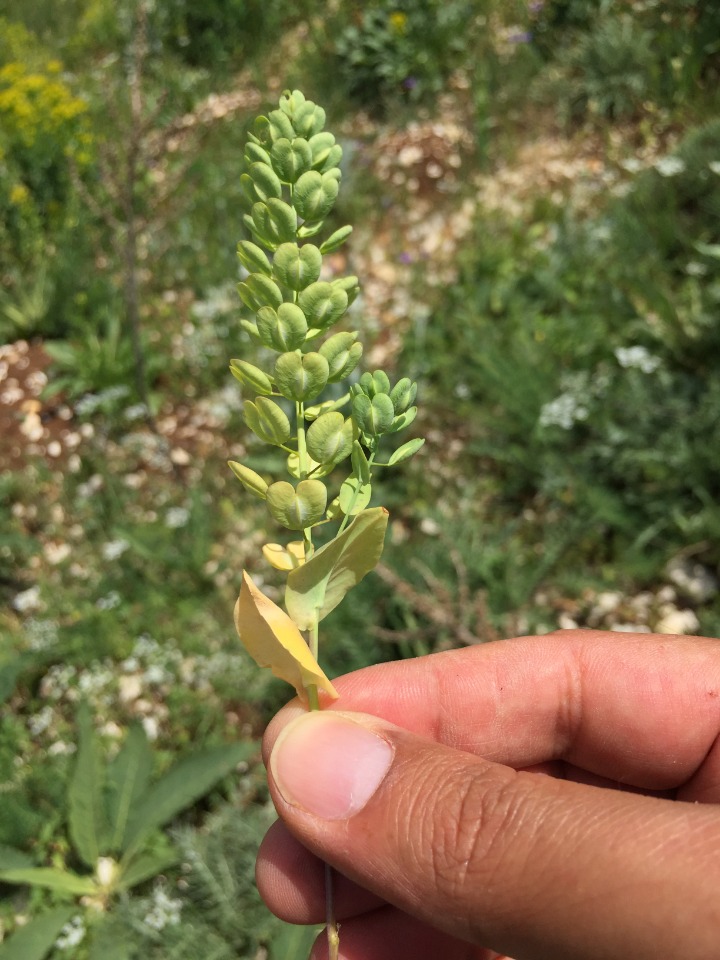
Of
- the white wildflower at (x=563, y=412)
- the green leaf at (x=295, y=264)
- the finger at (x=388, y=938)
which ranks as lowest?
the white wildflower at (x=563, y=412)

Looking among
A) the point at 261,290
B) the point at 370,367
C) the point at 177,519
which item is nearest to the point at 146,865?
the point at 177,519

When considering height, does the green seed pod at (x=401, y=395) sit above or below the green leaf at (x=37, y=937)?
above

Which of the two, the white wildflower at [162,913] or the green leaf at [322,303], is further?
the white wildflower at [162,913]

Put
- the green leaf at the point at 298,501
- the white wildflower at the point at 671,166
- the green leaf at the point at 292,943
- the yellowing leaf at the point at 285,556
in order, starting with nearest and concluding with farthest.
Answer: the green leaf at the point at 298,501, the yellowing leaf at the point at 285,556, the green leaf at the point at 292,943, the white wildflower at the point at 671,166

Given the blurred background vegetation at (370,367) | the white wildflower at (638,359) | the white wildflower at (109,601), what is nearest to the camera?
the blurred background vegetation at (370,367)

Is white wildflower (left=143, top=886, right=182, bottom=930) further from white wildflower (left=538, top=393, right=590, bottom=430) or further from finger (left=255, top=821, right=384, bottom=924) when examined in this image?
white wildflower (left=538, top=393, right=590, bottom=430)

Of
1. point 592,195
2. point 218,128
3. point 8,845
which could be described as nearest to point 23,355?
point 218,128

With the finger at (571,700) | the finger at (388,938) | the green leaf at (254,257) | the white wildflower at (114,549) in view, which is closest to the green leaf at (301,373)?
the green leaf at (254,257)

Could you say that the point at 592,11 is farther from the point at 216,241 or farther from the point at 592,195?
the point at 216,241

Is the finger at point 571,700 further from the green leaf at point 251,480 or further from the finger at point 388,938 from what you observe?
the green leaf at point 251,480
